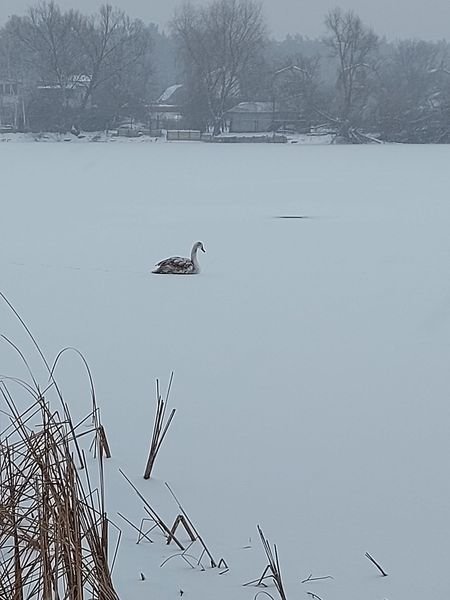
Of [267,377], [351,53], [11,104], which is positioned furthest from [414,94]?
[267,377]

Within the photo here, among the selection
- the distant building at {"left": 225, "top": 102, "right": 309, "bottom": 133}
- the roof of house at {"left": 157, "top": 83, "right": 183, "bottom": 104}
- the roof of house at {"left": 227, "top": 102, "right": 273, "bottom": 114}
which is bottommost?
the distant building at {"left": 225, "top": 102, "right": 309, "bottom": 133}

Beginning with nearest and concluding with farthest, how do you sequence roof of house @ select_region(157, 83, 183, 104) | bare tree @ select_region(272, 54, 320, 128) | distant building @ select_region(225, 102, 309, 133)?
distant building @ select_region(225, 102, 309, 133), bare tree @ select_region(272, 54, 320, 128), roof of house @ select_region(157, 83, 183, 104)

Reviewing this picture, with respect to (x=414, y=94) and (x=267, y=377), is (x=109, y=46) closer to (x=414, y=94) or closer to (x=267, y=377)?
(x=414, y=94)

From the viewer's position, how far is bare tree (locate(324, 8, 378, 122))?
151 feet

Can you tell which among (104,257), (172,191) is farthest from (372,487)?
(172,191)

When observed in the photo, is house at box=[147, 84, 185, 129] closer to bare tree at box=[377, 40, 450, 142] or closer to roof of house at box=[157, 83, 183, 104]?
roof of house at box=[157, 83, 183, 104]

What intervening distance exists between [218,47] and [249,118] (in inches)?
238

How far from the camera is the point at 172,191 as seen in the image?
47.2 feet

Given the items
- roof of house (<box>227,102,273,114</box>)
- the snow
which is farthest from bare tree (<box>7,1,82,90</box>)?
the snow

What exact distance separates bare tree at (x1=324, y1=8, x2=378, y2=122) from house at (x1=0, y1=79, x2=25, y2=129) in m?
13.5

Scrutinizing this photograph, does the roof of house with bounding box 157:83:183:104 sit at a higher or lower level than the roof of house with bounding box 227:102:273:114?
higher

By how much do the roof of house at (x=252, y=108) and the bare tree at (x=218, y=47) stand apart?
0.51m

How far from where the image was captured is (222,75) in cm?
4828

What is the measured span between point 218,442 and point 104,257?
451cm
